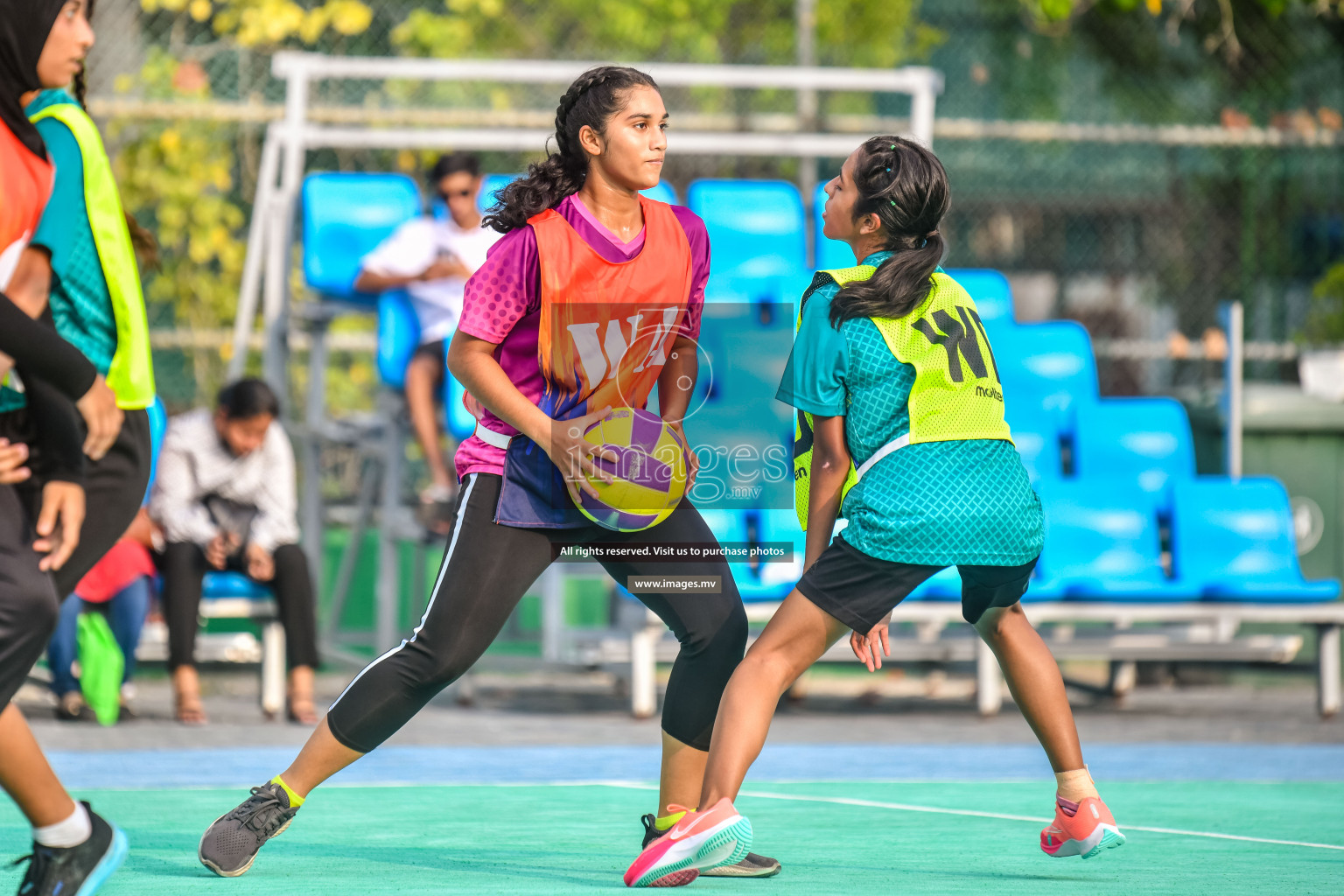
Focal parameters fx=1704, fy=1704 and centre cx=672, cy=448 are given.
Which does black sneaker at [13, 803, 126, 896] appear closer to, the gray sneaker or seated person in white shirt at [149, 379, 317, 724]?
the gray sneaker

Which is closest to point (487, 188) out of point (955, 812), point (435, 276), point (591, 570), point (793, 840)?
point (435, 276)

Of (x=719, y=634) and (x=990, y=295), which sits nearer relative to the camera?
(x=719, y=634)

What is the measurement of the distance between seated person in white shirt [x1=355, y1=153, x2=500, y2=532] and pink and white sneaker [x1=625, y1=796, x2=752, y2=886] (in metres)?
4.64

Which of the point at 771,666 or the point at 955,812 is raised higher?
the point at 771,666

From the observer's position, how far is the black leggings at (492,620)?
12.5 ft

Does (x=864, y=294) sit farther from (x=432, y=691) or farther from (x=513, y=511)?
(x=432, y=691)

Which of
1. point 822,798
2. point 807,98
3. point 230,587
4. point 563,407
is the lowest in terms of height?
point 822,798

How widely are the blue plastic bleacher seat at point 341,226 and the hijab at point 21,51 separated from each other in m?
5.61

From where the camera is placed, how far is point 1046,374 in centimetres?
879

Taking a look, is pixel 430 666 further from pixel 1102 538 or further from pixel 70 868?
pixel 1102 538

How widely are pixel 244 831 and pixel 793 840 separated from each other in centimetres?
151

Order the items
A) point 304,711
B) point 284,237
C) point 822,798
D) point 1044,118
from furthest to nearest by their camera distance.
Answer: point 1044,118, point 284,237, point 304,711, point 822,798

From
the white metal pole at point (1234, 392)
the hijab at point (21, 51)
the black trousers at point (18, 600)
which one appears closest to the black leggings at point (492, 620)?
the black trousers at point (18, 600)

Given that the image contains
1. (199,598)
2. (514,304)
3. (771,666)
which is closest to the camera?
(771,666)
